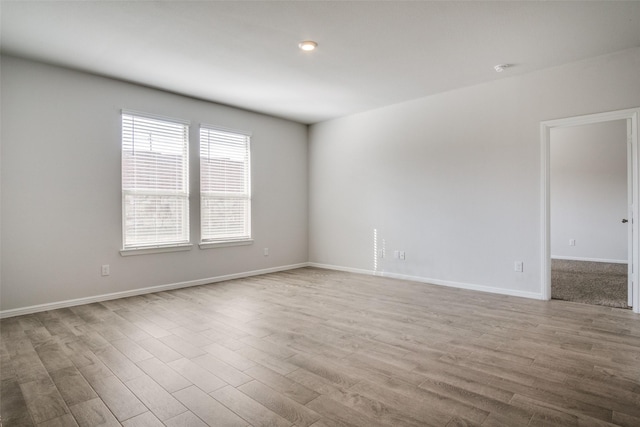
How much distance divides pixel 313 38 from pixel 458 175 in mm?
2744

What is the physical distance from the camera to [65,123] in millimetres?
3980

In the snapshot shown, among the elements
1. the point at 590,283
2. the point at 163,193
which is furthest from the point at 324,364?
the point at 590,283

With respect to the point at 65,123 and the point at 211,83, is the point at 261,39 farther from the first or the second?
the point at 65,123

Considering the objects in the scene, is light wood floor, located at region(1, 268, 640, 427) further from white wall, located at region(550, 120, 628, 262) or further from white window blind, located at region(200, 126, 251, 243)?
white wall, located at region(550, 120, 628, 262)

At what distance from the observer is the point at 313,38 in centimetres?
332

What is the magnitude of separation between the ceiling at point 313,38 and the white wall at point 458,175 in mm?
341

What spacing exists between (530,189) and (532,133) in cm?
67

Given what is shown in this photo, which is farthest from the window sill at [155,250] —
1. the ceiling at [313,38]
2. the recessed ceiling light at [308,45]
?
the recessed ceiling light at [308,45]

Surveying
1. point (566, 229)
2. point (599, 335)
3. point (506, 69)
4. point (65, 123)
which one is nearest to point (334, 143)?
point (506, 69)

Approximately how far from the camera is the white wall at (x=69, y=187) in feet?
12.0

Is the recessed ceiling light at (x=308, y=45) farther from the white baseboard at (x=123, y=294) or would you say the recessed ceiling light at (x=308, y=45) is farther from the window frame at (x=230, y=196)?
the white baseboard at (x=123, y=294)

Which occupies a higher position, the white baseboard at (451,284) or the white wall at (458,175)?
the white wall at (458,175)

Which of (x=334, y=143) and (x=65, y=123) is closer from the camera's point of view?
(x=65, y=123)

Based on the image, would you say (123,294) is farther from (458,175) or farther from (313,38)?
(458,175)
